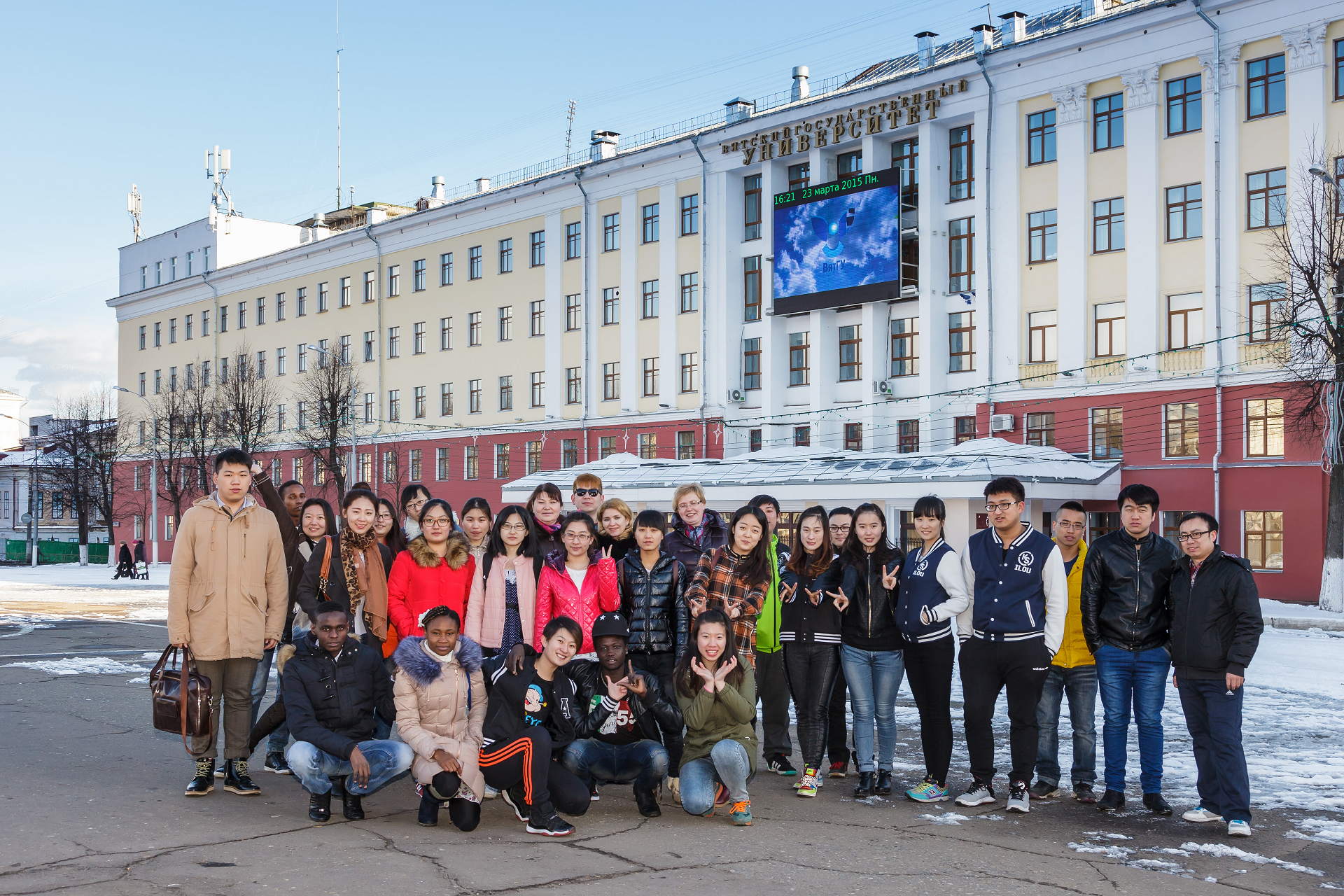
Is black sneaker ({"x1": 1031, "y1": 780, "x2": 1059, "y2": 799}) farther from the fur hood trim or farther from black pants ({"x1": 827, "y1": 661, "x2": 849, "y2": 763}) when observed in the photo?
the fur hood trim

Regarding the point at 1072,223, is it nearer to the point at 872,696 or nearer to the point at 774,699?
the point at 774,699

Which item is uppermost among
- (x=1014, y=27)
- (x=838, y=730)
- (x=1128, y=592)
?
(x=1014, y=27)

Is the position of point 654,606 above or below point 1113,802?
above

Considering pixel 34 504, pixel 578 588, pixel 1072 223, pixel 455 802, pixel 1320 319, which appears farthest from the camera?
pixel 34 504

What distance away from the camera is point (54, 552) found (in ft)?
216

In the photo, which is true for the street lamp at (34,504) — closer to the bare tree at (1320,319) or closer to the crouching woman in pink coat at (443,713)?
the bare tree at (1320,319)

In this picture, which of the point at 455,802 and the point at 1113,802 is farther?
the point at 1113,802

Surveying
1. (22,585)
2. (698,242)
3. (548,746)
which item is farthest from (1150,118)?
(22,585)

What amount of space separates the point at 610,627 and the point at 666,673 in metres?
0.79

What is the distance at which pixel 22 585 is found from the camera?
36688 millimetres

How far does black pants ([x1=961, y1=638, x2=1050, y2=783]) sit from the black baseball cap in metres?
2.17

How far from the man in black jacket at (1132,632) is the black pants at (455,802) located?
12.6ft

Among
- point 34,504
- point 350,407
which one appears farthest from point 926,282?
point 34,504

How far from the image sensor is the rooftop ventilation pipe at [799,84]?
133 ft
